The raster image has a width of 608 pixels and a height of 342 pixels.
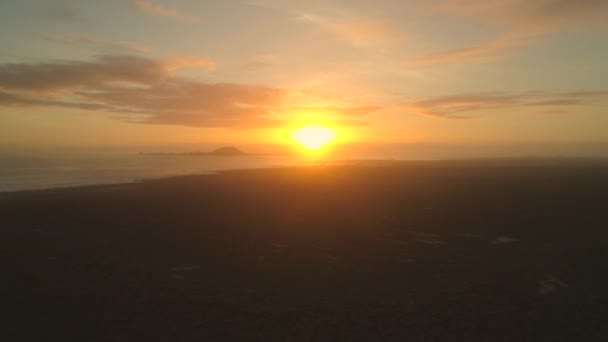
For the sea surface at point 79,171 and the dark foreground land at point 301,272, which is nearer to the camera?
the dark foreground land at point 301,272

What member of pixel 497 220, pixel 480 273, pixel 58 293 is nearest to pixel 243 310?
pixel 58 293

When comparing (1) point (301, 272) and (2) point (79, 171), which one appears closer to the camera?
(1) point (301, 272)

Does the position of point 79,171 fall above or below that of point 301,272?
above

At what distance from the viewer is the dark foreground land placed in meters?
12.0

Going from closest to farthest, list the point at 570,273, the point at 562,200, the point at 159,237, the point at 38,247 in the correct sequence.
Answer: the point at 570,273 < the point at 38,247 < the point at 159,237 < the point at 562,200

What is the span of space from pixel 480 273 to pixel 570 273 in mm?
3936

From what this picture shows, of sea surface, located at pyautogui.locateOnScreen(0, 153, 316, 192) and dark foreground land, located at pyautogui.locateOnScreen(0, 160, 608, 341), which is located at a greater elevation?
sea surface, located at pyautogui.locateOnScreen(0, 153, 316, 192)

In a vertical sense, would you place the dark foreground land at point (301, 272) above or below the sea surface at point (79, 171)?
below

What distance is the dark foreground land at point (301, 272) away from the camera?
1201 cm

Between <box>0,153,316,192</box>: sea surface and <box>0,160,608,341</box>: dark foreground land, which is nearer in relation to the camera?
<box>0,160,608,341</box>: dark foreground land

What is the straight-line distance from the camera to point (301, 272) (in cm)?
1717

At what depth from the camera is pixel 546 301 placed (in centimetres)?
1388

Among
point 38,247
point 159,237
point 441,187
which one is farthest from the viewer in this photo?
point 441,187

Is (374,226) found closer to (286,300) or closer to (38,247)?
(286,300)
